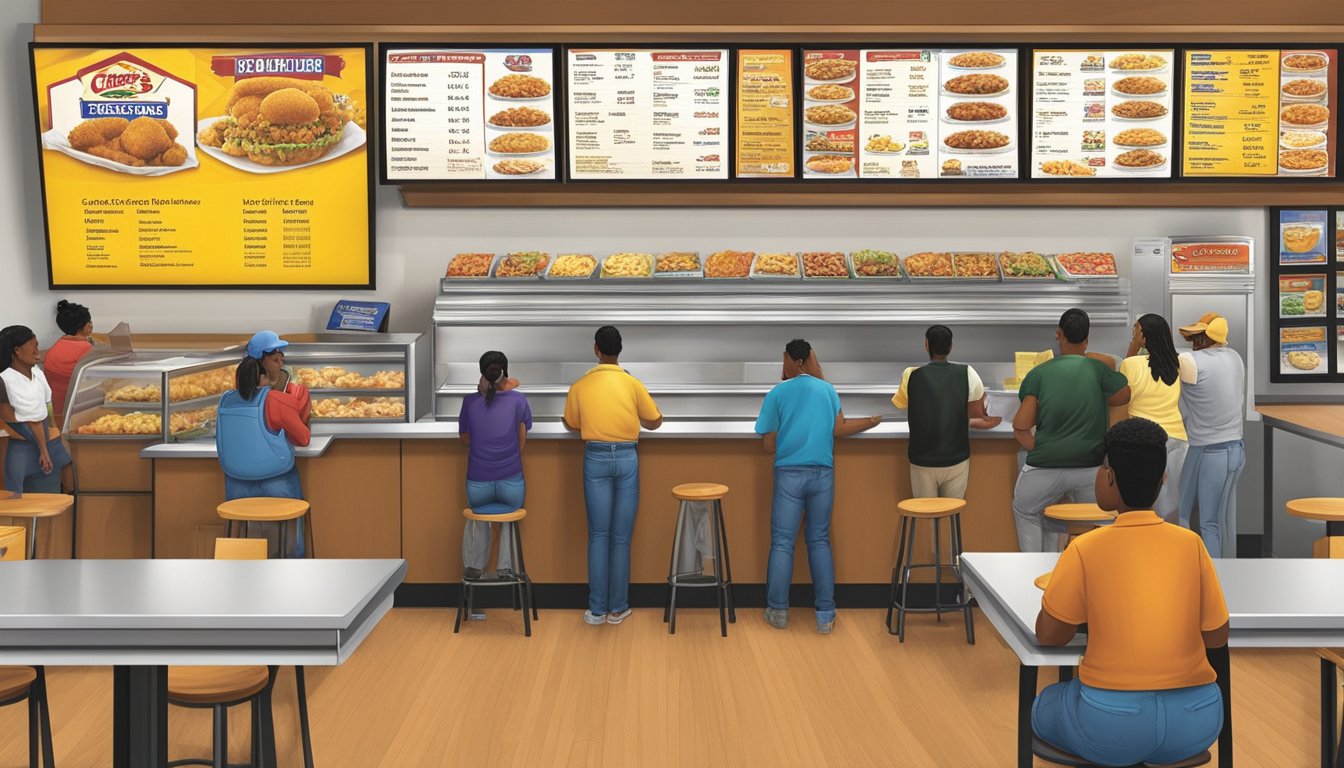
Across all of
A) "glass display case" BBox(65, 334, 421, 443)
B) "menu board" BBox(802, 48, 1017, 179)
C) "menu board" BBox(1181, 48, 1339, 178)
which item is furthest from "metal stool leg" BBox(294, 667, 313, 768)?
"menu board" BBox(1181, 48, 1339, 178)

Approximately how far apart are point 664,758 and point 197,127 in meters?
5.74

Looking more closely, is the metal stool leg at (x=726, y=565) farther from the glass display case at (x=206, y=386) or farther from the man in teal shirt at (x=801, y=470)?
the glass display case at (x=206, y=386)

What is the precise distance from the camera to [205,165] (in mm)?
7527

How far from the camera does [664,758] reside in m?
4.02

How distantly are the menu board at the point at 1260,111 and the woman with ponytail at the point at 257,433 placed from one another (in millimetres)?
5962

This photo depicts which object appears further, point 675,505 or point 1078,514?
point 675,505

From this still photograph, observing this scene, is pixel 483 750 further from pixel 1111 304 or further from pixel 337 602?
pixel 1111 304

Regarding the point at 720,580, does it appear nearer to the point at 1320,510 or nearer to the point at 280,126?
the point at 1320,510

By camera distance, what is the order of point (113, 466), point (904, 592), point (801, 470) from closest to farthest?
point (904, 592), point (801, 470), point (113, 466)

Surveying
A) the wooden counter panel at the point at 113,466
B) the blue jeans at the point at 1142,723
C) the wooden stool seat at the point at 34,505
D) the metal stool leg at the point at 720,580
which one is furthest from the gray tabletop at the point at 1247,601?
the wooden counter panel at the point at 113,466

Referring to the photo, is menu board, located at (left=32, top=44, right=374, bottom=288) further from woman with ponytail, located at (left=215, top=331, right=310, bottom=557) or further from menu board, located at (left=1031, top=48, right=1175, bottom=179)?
menu board, located at (left=1031, top=48, right=1175, bottom=179)

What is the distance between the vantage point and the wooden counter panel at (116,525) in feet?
19.5

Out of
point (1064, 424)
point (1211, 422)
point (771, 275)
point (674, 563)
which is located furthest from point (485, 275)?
point (1211, 422)

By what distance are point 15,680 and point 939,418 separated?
13.8ft
